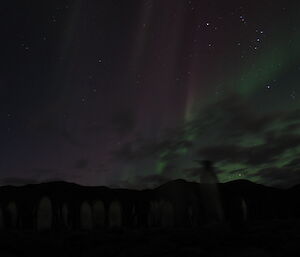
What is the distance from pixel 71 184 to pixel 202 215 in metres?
24.3

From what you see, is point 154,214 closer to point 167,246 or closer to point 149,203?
point 149,203

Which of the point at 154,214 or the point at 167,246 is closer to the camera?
the point at 167,246

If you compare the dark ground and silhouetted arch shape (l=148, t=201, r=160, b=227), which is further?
silhouetted arch shape (l=148, t=201, r=160, b=227)

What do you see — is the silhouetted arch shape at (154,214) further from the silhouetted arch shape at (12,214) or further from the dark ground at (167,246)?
the dark ground at (167,246)

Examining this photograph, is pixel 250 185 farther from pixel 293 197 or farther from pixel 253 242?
pixel 253 242

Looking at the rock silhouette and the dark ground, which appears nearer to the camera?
the dark ground

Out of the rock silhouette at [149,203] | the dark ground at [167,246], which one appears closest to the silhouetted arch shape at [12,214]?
the rock silhouette at [149,203]

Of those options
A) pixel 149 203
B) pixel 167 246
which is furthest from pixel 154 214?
pixel 167 246

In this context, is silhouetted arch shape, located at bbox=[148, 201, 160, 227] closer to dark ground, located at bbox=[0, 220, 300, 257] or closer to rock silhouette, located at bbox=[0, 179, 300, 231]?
rock silhouette, located at bbox=[0, 179, 300, 231]

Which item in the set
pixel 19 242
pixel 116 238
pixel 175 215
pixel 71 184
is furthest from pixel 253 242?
pixel 175 215

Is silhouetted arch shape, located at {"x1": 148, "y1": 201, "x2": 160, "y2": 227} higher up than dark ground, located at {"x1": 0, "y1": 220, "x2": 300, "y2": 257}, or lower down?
higher up

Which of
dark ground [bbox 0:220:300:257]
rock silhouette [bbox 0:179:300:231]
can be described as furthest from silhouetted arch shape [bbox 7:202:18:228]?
dark ground [bbox 0:220:300:257]

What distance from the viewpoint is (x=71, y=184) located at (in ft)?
223

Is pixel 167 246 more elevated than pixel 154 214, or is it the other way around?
pixel 154 214
